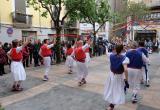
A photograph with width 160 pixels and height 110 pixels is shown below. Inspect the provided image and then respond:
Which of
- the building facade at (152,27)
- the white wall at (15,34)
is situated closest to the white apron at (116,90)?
the white wall at (15,34)

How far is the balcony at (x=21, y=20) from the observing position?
29027mm

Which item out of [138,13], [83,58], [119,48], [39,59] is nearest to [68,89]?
[83,58]

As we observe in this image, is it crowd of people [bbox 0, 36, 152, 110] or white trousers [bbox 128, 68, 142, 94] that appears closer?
crowd of people [bbox 0, 36, 152, 110]

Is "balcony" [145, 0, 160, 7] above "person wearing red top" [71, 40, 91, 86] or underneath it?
above

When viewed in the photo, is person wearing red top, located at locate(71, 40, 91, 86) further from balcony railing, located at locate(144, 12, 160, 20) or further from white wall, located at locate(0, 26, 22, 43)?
balcony railing, located at locate(144, 12, 160, 20)

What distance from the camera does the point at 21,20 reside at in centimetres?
2991

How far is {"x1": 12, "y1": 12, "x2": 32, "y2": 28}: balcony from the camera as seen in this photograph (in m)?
29.0

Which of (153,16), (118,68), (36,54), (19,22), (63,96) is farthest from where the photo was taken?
(153,16)

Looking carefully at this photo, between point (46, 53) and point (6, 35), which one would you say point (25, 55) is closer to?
point (46, 53)

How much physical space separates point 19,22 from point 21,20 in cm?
28

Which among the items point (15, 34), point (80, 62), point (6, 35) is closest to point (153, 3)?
point (15, 34)

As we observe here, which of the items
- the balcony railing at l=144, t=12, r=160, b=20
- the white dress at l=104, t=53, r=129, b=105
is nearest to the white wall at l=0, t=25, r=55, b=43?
the balcony railing at l=144, t=12, r=160, b=20

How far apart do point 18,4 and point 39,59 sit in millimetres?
9835

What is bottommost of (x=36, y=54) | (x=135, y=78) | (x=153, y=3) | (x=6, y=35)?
(x=135, y=78)
